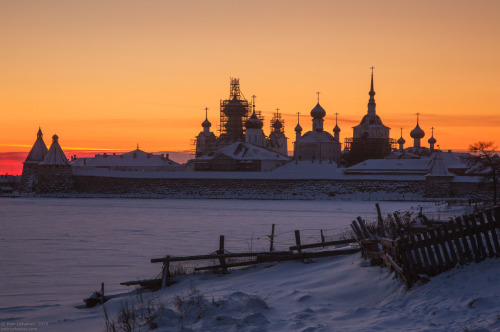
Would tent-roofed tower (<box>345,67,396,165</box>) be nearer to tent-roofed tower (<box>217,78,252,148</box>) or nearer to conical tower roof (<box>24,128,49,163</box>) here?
tent-roofed tower (<box>217,78,252,148</box>)

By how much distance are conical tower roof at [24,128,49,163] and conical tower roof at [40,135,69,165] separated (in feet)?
8.62

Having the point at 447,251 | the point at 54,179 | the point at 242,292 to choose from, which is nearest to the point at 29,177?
the point at 54,179

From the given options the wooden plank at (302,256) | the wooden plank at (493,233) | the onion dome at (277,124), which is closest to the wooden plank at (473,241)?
the wooden plank at (493,233)

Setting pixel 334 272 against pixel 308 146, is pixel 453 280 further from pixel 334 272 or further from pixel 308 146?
pixel 308 146

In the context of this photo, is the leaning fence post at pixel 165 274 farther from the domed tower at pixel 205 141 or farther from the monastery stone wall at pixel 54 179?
the domed tower at pixel 205 141

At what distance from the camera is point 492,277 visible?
27.8 ft

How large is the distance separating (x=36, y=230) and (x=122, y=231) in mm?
3345

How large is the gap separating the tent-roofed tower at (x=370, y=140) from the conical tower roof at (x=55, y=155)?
35296 millimetres

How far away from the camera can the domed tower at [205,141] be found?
292ft

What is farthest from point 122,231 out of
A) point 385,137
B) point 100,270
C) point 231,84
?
point 231,84

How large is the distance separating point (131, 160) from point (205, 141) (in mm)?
11101

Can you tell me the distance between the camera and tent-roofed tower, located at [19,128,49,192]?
2719 inches

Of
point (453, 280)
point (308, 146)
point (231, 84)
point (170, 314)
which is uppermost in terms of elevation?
point (231, 84)

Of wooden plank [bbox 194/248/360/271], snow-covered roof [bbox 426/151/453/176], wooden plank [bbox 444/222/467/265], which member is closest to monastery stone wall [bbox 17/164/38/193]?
snow-covered roof [bbox 426/151/453/176]
